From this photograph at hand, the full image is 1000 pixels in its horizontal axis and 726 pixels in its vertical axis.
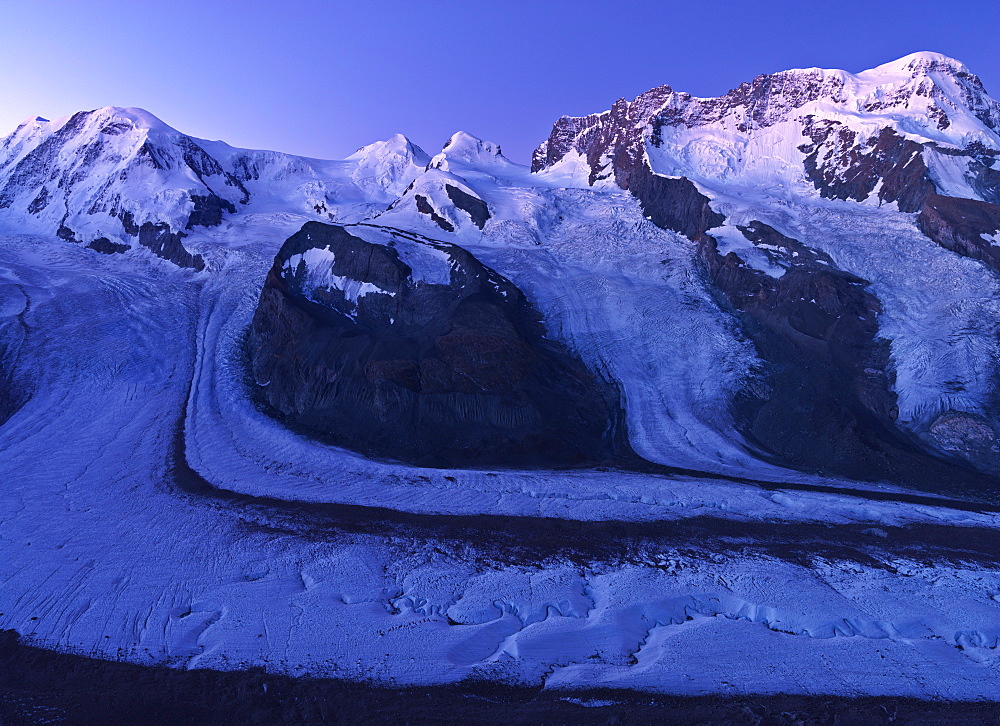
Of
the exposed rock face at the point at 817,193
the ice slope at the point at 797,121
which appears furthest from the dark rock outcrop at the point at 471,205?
the ice slope at the point at 797,121

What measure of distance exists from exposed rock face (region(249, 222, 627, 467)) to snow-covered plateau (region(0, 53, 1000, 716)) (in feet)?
0.67

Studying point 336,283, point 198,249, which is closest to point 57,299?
point 198,249

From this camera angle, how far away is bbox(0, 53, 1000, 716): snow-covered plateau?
49.4 ft

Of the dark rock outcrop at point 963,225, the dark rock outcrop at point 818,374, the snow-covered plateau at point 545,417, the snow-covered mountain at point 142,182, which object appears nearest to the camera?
the snow-covered plateau at point 545,417

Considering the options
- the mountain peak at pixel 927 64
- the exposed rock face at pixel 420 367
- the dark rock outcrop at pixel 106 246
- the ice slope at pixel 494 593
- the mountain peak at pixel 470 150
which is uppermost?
the mountain peak at pixel 927 64

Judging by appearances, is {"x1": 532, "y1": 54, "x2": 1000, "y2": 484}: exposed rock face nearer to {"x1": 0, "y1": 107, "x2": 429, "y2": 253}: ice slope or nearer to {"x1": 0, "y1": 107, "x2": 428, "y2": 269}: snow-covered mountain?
{"x1": 0, "y1": 107, "x2": 429, "y2": 253}: ice slope

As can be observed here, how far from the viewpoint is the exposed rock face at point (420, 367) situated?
2900cm

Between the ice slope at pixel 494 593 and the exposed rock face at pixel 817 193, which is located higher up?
the exposed rock face at pixel 817 193

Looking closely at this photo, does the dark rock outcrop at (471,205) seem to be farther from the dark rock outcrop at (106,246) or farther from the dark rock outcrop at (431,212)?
the dark rock outcrop at (106,246)

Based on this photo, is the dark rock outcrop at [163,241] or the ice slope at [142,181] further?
the ice slope at [142,181]

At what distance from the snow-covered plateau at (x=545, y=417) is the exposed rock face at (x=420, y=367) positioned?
8.0 inches

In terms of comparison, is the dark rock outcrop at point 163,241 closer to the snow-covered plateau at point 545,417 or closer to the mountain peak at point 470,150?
the snow-covered plateau at point 545,417

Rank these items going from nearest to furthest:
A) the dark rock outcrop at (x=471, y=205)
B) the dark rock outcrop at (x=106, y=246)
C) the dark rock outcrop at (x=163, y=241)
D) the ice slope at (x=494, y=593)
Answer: the ice slope at (x=494, y=593)
the dark rock outcrop at (x=163, y=241)
the dark rock outcrop at (x=106, y=246)
the dark rock outcrop at (x=471, y=205)

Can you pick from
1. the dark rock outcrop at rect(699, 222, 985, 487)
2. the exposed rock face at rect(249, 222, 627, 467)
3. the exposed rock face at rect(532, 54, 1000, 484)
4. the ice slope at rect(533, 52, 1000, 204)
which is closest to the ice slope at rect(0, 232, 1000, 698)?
the exposed rock face at rect(249, 222, 627, 467)
